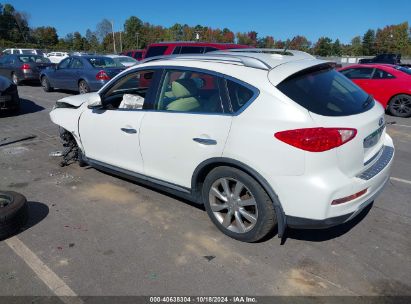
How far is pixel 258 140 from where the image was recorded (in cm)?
294

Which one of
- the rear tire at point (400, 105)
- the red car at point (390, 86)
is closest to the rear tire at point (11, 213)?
the red car at point (390, 86)

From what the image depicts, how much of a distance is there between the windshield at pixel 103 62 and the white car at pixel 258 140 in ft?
28.5

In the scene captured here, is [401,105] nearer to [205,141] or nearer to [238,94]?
[238,94]

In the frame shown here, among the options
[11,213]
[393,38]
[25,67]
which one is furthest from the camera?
[393,38]

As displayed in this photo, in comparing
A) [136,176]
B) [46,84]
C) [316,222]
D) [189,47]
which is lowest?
[46,84]

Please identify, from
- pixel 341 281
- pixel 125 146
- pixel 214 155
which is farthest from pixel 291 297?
pixel 125 146

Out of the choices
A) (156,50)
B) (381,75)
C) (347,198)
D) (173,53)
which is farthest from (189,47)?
(347,198)

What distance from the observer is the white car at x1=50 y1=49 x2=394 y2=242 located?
2.80m

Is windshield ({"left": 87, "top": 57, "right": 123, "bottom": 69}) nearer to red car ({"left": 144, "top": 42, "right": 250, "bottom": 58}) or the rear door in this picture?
red car ({"left": 144, "top": 42, "right": 250, "bottom": 58})

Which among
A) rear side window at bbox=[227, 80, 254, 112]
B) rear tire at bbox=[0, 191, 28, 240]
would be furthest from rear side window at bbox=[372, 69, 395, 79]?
rear tire at bbox=[0, 191, 28, 240]

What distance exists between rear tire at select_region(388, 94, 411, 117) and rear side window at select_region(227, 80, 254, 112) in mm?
8621

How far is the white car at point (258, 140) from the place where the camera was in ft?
9.20

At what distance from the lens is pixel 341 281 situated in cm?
283

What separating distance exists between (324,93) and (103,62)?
10.7 m
